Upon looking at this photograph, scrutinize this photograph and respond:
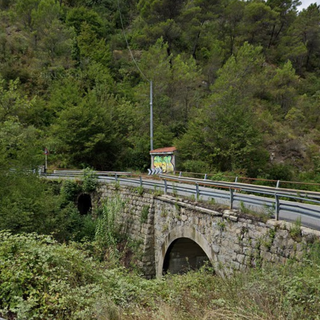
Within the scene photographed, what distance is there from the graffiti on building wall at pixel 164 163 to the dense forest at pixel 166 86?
9.90 ft

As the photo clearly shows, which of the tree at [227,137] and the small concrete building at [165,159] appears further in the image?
the tree at [227,137]

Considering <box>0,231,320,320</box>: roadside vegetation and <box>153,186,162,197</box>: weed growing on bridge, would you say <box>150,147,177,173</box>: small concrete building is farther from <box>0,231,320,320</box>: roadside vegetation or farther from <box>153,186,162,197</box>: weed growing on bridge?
<box>0,231,320,320</box>: roadside vegetation

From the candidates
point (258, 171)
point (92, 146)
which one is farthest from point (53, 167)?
point (258, 171)

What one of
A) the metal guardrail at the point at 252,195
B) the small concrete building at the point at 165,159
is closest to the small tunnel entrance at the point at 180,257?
the metal guardrail at the point at 252,195

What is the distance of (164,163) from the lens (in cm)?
1788

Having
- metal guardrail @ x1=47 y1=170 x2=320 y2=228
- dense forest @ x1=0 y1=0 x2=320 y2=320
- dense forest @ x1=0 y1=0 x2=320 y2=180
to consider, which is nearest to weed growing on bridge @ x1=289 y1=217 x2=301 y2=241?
metal guardrail @ x1=47 y1=170 x2=320 y2=228

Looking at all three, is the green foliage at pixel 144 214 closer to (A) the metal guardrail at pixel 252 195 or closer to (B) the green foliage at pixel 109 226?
(A) the metal guardrail at pixel 252 195

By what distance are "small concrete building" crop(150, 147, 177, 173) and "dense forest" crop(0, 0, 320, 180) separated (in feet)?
9.96

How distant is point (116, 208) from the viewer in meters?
14.9

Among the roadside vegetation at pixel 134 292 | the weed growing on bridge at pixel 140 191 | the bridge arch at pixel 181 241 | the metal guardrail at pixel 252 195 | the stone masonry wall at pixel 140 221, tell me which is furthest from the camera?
the weed growing on bridge at pixel 140 191

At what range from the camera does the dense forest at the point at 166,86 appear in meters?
22.0

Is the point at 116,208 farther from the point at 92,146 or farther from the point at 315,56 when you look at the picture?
the point at 315,56

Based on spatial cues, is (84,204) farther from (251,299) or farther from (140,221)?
(251,299)

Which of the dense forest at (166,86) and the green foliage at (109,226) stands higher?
the dense forest at (166,86)
